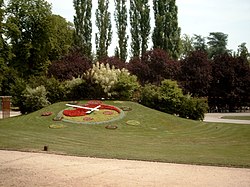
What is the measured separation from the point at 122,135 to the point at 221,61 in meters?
30.0

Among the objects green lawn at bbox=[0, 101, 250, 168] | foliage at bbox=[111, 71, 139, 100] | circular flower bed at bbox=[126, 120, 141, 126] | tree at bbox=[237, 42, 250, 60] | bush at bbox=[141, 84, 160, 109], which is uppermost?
tree at bbox=[237, 42, 250, 60]

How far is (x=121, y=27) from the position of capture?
55.2 metres

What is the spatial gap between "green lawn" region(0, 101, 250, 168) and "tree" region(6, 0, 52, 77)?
86.9 feet

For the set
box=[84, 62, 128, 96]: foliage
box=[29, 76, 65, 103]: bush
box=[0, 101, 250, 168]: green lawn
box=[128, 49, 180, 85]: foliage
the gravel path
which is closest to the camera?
the gravel path

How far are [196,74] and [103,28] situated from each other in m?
18.3

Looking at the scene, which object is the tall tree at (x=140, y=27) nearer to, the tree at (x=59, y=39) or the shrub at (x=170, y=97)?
the tree at (x=59, y=39)

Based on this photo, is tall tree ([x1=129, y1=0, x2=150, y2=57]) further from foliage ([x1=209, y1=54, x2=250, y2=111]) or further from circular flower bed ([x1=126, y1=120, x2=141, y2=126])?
circular flower bed ([x1=126, y1=120, x2=141, y2=126])

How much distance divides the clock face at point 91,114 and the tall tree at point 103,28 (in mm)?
29990

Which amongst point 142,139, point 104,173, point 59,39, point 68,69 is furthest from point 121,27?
point 104,173

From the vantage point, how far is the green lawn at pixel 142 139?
500 inches

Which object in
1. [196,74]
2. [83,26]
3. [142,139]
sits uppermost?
[83,26]

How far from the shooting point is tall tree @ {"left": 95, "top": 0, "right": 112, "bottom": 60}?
5425 centimetres

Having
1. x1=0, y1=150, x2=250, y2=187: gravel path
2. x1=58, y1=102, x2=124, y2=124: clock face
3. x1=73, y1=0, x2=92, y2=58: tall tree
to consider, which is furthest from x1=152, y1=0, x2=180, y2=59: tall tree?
x1=0, y1=150, x2=250, y2=187: gravel path

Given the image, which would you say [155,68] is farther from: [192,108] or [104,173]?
[104,173]
